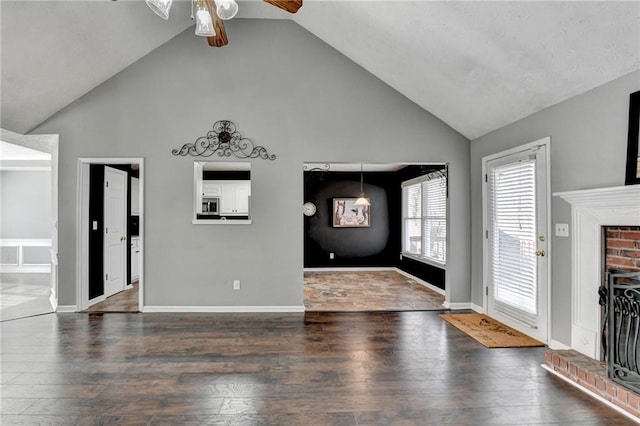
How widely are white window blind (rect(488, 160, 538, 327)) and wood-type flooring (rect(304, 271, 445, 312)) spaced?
1.01 metres

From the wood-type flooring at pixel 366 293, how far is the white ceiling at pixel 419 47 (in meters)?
2.55

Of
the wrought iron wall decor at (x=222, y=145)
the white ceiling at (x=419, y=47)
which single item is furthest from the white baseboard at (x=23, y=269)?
the wrought iron wall decor at (x=222, y=145)

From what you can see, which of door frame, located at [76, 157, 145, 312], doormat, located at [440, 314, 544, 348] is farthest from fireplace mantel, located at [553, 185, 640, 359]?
door frame, located at [76, 157, 145, 312]

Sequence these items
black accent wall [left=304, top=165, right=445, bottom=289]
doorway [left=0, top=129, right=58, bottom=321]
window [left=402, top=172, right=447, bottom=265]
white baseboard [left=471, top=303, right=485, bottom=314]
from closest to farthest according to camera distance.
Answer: white baseboard [left=471, top=303, right=485, bottom=314], window [left=402, top=172, right=447, bottom=265], doorway [left=0, top=129, right=58, bottom=321], black accent wall [left=304, top=165, right=445, bottom=289]

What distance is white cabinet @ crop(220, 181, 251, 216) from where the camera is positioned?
761 centimetres

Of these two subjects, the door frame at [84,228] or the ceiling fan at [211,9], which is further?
the door frame at [84,228]

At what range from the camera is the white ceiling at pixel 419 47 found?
2.62m

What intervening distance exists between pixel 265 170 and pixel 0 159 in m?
6.40

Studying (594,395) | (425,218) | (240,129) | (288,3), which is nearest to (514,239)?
(594,395)

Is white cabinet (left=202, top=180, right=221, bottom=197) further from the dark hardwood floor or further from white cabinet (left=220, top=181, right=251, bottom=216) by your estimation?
the dark hardwood floor

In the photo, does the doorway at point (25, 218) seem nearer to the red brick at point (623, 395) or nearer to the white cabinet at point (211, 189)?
the white cabinet at point (211, 189)

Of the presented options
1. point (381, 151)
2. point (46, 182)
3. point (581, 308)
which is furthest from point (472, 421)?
point (46, 182)

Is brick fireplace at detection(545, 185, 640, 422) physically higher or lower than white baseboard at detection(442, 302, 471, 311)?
higher

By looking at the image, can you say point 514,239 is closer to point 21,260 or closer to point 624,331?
point 624,331
